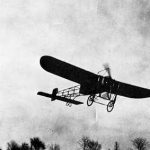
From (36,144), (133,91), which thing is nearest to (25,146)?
(36,144)

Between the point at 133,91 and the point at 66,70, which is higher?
the point at 66,70

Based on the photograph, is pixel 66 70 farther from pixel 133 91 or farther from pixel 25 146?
pixel 25 146

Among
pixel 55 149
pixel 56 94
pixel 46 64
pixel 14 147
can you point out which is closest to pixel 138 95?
pixel 56 94

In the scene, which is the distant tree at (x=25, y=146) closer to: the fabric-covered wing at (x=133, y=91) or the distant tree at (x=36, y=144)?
the distant tree at (x=36, y=144)

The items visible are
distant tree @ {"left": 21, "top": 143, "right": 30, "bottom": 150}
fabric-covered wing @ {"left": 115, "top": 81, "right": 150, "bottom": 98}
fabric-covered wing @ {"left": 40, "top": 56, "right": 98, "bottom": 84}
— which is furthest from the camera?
distant tree @ {"left": 21, "top": 143, "right": 30, "bottom": 150}

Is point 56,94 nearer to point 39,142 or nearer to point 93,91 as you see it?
point 93,91

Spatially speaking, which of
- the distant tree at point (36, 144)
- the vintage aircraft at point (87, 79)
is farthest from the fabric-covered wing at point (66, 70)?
the distant tree at point (36, 144)

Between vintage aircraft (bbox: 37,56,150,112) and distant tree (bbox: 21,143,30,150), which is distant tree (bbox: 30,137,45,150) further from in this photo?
vintage aircraft (bbox: 37,56,150,112)

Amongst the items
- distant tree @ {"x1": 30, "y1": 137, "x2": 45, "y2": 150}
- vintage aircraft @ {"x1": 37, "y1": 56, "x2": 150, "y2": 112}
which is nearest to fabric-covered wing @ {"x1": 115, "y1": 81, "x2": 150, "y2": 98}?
vintage aircraft @ {"x1": 37, "y1": 56, "x2": 150, "y2": 112}

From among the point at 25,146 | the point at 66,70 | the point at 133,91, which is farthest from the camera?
the point at 25,146
